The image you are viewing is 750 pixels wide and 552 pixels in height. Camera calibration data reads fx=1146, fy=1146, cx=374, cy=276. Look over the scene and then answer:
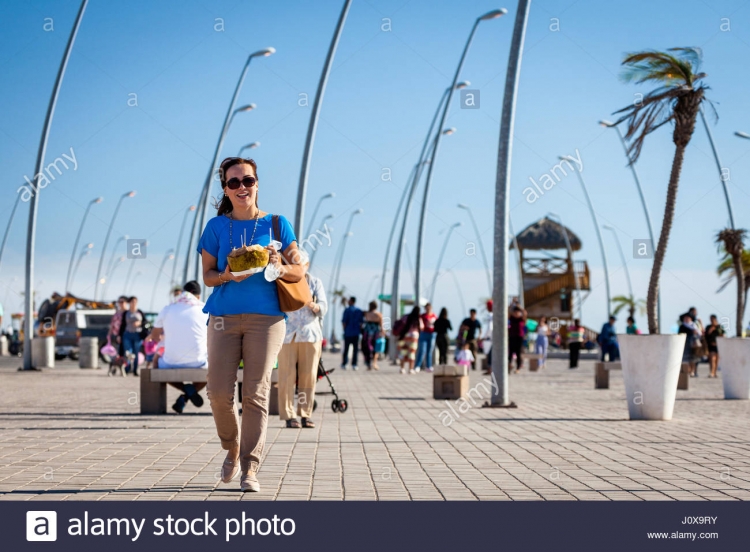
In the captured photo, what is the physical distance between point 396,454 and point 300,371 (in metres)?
3.03

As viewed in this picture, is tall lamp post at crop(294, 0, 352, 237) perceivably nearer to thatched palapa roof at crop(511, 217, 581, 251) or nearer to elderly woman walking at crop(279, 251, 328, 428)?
elderly woman walking at crop(279, 251, 328, 428)

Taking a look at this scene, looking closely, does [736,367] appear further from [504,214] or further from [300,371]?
[300,371]

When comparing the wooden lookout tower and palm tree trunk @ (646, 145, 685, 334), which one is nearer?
palm tree trunk @ (646, 145, 685, 334)

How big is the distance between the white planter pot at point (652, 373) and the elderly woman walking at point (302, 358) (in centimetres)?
404

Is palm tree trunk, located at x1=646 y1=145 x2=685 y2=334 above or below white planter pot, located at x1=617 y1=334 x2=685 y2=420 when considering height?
above

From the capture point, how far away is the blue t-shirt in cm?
725

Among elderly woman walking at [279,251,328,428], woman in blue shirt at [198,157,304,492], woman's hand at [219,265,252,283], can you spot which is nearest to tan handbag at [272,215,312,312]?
woman in blue shirt at [198,157,304,492]

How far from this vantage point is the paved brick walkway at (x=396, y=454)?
7434mm

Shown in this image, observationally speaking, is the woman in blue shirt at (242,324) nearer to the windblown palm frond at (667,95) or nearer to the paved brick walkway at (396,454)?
the paved brick walkway at (396,454)

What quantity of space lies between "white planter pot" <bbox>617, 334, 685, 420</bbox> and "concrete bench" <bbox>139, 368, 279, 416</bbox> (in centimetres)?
440

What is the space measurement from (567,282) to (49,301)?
103 ft


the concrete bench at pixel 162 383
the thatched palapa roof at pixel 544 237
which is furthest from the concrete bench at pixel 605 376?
the thatched palapa roof at pixel 544 237

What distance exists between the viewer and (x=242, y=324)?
23.8 ft
